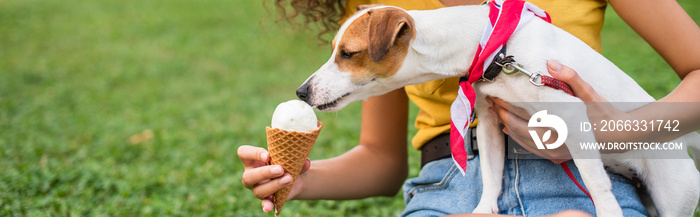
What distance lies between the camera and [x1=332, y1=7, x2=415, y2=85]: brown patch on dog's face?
1.89 meters

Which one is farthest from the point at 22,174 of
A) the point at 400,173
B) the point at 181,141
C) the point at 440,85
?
the point at 440,85

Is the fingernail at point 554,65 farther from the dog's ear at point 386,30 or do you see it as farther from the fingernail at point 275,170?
the fingernail at point 275,170

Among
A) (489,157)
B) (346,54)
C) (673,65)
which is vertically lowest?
(489,157)

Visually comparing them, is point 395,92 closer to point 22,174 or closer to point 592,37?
point 592,37

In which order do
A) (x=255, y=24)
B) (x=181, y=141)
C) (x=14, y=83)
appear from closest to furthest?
1. (x=181, y=141)
2. (x=14, y=83)
3. (x=255, y=24)

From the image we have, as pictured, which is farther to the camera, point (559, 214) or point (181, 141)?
point (181, 141)

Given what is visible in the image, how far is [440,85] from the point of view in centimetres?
226

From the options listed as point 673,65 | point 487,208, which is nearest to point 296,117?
point 487,208

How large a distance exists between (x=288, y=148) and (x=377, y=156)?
678 mm

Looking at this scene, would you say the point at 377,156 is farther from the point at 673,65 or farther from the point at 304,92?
the point at 673,65

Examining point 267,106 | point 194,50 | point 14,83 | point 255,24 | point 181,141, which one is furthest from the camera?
point 255,24

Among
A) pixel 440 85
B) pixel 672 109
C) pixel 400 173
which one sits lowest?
pixel 400 173

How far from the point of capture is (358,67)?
200 cm

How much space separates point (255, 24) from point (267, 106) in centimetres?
528
